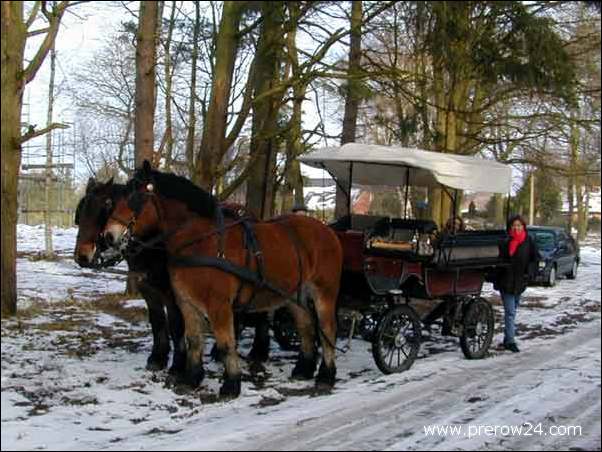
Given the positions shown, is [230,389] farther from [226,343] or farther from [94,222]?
[94,222]

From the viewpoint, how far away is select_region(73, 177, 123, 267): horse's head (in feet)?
22.5

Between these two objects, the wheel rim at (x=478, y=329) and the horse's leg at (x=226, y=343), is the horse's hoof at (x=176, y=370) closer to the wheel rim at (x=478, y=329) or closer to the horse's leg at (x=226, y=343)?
the horse's leg at (x=226, y=343)

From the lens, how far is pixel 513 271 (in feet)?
32.3

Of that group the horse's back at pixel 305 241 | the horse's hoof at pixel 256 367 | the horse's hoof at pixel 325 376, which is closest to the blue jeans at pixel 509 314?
the horse's back at pixel 305 241

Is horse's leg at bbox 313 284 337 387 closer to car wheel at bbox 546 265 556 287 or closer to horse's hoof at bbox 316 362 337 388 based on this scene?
horse's hoof at bbox 316 362 337 388

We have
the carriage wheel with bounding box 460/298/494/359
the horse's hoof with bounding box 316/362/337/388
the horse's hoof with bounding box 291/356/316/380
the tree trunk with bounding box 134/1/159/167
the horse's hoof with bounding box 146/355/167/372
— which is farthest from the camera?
the tree trunk with bounding box 134/1/159/167

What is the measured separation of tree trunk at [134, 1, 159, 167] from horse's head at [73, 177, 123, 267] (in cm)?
403

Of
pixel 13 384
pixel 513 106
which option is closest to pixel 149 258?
pixel 13 384

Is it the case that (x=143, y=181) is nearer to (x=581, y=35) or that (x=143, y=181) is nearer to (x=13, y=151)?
(x=13, y=151)

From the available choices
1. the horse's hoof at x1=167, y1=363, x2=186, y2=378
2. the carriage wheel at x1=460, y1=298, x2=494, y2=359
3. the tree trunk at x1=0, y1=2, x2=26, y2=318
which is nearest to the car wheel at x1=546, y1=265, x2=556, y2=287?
the carriage wheel at x1=460, y1=298, x2=494, y2=359

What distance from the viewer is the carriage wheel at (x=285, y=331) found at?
356 inches

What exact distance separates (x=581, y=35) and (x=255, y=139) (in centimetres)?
594

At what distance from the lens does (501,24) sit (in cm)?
962

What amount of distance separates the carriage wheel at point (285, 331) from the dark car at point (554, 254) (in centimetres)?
1130
